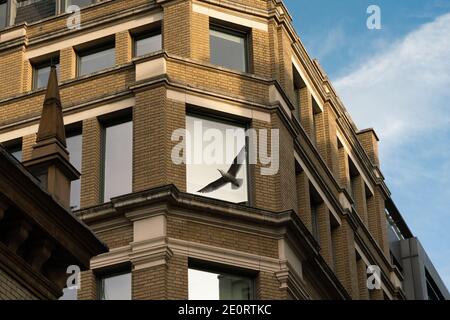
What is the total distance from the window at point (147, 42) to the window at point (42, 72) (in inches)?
106

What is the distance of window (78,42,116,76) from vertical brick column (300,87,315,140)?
6521mm

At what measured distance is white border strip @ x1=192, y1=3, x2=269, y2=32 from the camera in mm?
42188

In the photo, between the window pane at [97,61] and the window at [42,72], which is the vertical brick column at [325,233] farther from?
the window at [42,72]

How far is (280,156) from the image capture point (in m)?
40.5

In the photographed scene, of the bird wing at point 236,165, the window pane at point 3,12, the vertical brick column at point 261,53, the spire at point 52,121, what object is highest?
the window pane at point 3,12

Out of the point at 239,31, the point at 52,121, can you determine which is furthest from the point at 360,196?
the point at 52,121

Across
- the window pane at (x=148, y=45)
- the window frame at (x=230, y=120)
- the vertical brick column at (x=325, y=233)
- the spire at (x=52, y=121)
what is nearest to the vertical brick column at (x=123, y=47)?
the window pane at (x=148, y=45)

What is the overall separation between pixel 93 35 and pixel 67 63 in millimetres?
1197

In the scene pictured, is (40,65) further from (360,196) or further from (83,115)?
(360,196)

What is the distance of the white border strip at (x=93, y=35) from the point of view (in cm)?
4262

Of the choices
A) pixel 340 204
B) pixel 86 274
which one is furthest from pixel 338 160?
pixel 86 274

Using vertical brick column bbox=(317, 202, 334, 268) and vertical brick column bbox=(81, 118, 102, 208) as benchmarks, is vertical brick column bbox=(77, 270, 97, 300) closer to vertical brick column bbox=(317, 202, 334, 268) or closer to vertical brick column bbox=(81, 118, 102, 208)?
vertical brick column bbox=(81, 118, 102, 208)
